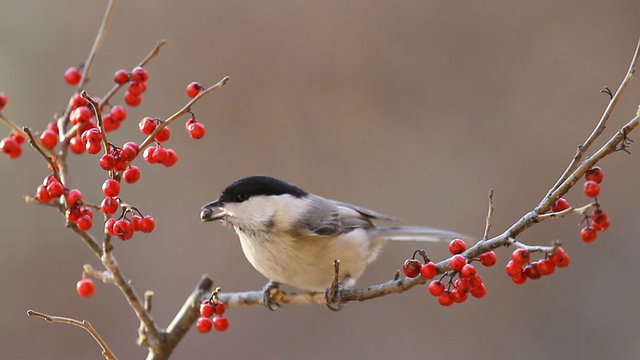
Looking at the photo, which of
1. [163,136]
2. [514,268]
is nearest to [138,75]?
[163,136]

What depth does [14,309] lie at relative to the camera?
3.13 m

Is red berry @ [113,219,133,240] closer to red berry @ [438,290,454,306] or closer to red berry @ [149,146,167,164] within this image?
red berry @ [149,146,167,164]

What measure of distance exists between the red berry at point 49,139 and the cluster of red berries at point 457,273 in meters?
0.68

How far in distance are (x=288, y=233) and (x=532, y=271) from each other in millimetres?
849

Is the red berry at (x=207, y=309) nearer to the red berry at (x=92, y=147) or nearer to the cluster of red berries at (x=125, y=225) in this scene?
the cluster of red berries at (x=125, y=225)

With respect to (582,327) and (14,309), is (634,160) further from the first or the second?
(14,309)

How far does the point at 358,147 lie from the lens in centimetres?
362

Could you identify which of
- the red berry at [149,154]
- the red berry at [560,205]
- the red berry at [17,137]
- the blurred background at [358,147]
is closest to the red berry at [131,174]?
the red berry at [149,154]

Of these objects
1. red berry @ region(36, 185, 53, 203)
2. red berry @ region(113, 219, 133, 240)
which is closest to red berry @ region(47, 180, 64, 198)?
red berry @ region(36, 185, 53, 203)

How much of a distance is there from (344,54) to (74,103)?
2.58 m

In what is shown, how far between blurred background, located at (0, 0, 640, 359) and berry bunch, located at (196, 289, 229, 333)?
1983 mm

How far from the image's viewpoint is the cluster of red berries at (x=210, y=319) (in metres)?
1.32

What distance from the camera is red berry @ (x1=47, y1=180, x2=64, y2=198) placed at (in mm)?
1091

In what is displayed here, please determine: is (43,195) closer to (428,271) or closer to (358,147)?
(428,271)
